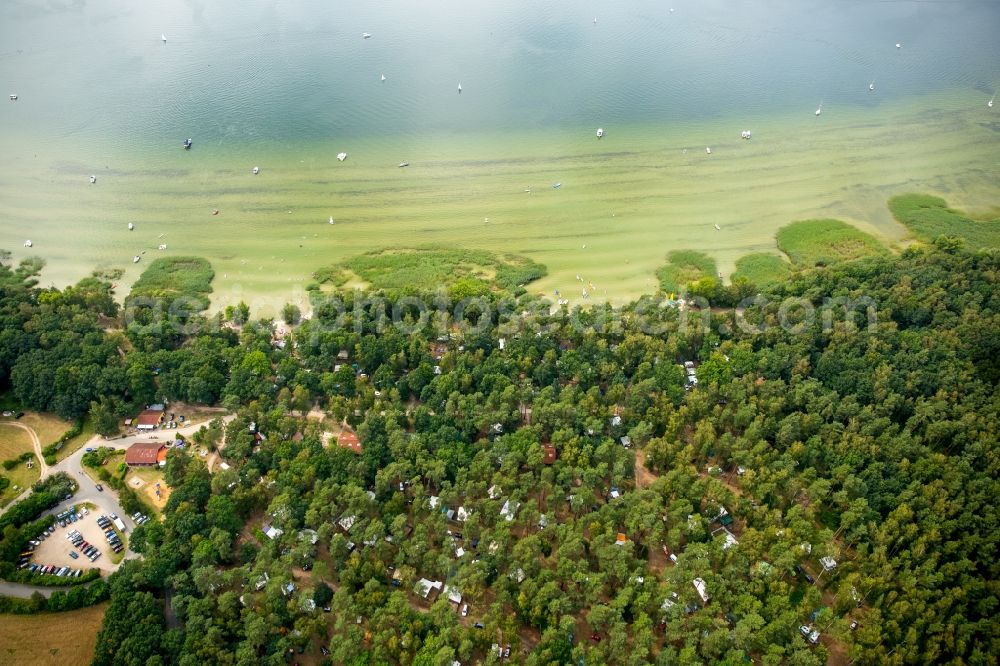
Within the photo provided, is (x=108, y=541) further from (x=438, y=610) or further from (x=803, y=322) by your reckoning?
(x=803, y=322)

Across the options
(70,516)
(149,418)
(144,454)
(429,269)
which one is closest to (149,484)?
(144,454)

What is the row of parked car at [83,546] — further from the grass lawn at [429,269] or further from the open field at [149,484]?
the grass lawn at [429,269]

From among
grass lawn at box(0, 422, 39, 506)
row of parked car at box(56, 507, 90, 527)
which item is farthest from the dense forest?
row of parked car at box(56, 507, 90, 527)

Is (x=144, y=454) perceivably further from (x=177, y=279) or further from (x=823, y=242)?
(x=823, y=242)

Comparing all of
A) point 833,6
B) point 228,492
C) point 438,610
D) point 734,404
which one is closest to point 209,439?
point 228,492

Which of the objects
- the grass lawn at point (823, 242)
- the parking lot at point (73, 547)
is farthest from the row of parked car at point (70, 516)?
the grass lawn at point (823, 242)

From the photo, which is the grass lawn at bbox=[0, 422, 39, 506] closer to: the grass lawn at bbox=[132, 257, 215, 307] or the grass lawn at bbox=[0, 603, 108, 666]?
the grass lawn at bbox=[0, 603, 108, 666]
